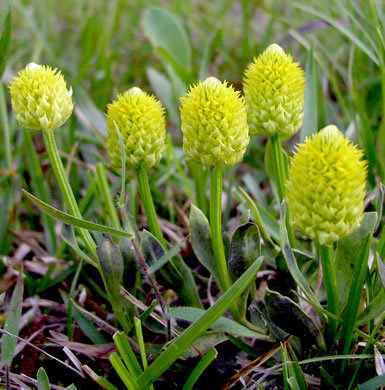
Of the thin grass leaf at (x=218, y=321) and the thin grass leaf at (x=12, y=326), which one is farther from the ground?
the thin grass leaf at (x=218, y=321)

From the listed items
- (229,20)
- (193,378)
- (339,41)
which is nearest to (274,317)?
(193,378)

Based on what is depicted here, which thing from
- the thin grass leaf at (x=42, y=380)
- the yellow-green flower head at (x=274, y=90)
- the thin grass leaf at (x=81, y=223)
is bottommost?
the thin grass leaf at (x=42, y=380)

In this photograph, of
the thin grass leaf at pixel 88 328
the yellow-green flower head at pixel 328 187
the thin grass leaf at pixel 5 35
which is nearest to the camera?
the yellow-green flower head at pixel 328 187

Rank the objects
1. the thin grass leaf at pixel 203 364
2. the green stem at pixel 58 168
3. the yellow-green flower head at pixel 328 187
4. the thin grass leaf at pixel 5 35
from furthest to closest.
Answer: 1. the thin grass leaf at pixel 5 35
2. the green stem at pixel 58 168
3. the thin grass leaf at pixel 203 364
4. the yellow-green flower head at pixel 328 187

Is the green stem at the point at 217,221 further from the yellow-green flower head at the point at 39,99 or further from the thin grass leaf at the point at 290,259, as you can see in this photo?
the yellow-green flower head at the point at 39,99

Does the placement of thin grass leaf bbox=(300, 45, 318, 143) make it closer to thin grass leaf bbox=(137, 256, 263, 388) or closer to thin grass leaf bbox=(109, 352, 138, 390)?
thin grass leaf bbox=(137, 256, 263, 388)

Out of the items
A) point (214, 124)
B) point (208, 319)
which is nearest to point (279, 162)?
point (214, 124)

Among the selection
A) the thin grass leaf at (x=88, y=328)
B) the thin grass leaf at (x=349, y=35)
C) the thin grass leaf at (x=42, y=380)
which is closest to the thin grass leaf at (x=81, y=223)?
the thin grass leaf at (x=42, y=380)

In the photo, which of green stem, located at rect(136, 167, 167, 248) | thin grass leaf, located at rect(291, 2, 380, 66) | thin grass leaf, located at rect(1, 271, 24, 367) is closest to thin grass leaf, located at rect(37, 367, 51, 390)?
thin grass leaf, located at rect(1, 271, 24, 367)
